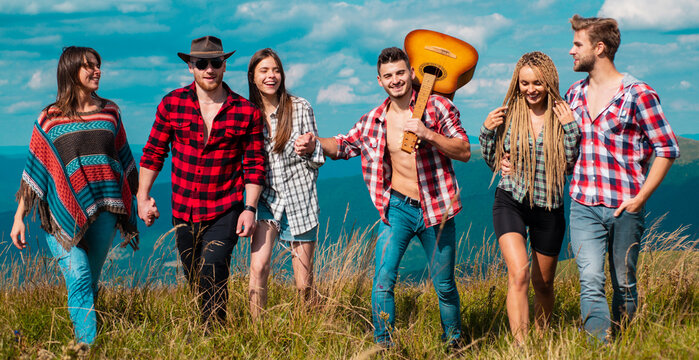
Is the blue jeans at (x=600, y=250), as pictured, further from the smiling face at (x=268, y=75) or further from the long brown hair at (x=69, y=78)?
the long brown hair at (x=69, y=78)

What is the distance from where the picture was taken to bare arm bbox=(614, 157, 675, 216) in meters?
3.74

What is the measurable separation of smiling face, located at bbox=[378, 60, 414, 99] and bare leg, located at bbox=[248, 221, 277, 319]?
4.42ft

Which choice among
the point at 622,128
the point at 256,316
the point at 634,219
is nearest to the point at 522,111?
the point at 622,128

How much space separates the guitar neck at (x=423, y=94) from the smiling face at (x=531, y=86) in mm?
636

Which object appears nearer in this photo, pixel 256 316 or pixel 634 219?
pixel 634 219

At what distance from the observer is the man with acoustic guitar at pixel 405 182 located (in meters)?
4.12

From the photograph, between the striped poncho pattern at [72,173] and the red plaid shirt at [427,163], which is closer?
the striped poncho pattern at [72,173]

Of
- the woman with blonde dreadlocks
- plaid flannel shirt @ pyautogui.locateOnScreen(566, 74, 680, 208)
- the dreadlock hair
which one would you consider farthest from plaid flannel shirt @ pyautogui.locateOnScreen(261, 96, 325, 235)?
plaid flannel shirt @ pyautogui.locateOnScreen(566, 74, 680, 208)

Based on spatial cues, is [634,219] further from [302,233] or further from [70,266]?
[70,266]

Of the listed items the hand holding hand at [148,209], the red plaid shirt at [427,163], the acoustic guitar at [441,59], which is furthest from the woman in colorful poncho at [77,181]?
the acoustic guitar at [441,59]

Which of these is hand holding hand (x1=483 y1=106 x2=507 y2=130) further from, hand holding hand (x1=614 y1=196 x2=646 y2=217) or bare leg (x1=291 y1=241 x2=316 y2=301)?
bare leg (x1=291 y1=241 x2=316 y2=301)

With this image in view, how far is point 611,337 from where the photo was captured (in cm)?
395

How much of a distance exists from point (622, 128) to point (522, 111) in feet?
2.15

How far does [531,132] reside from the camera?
4.06m
